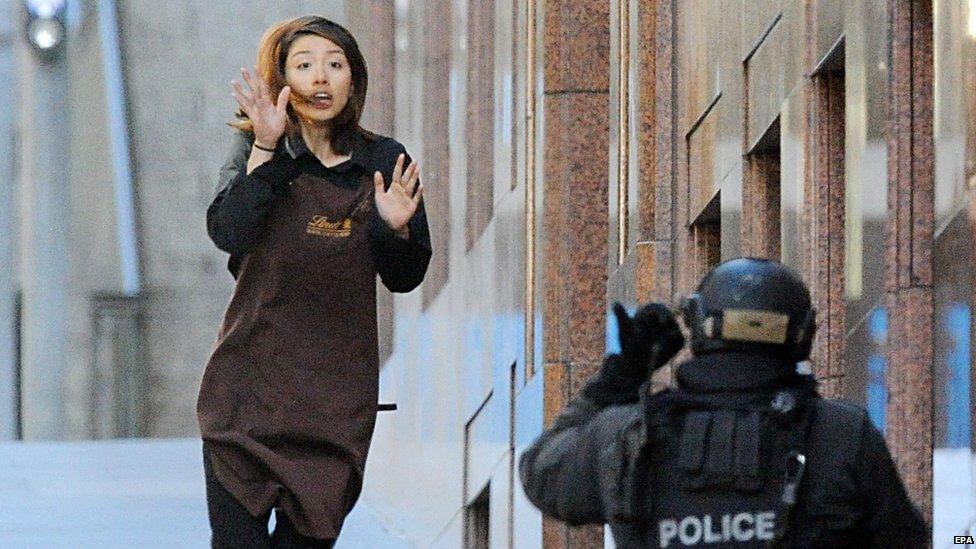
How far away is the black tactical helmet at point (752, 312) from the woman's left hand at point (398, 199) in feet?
Result: 5.85

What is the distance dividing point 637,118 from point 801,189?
2886 millimetres

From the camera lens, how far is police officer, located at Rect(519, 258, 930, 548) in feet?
14.2

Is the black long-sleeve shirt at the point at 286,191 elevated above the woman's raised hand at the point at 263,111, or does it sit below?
below

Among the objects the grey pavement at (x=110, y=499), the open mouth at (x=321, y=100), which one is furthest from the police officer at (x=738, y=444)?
the grey pavement at (x=110, y=499)

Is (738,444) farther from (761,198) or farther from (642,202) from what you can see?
(642,202)

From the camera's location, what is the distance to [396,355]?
57.0 ft

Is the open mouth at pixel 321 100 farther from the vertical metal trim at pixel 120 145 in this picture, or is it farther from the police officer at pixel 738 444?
the vertical metal trim at pixel 120 145

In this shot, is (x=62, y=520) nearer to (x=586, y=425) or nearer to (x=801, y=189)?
(x=801, y=189)

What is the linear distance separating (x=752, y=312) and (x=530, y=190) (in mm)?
7903

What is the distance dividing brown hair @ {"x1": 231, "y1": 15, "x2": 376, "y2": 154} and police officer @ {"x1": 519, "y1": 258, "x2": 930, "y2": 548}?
2.05 m

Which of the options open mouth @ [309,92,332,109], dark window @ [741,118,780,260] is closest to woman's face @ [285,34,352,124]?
open mouth @ [309,92,332,109]

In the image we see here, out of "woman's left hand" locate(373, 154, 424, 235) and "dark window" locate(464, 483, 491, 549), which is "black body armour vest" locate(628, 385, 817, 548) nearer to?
"woman's left hand" locate(373, 154, 424, 235)

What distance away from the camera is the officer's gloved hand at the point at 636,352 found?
4527mm

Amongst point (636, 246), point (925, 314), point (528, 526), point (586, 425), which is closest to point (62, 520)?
point (528, 526)
